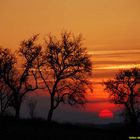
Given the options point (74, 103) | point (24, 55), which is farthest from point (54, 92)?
point (24, 55)

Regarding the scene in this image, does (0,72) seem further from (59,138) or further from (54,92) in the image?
(59,138)

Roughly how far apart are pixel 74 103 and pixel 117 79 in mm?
23300

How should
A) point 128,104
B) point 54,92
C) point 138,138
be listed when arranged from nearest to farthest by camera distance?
point 138,138 → point 54,92 → point 128,104

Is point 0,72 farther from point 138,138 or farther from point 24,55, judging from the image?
point 138,138

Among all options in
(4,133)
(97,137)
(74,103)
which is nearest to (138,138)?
(97,137)

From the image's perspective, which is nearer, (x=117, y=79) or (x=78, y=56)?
(x=78, y=56)

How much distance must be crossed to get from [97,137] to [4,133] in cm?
910

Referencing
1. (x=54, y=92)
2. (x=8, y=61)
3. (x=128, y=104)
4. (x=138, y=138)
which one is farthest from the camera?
(x=128, y=104)

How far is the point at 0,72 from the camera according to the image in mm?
66438

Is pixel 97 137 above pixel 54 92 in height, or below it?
below

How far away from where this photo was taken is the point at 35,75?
65062mm

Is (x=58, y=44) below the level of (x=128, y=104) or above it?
above

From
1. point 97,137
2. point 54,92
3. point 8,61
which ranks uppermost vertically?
point 8,61

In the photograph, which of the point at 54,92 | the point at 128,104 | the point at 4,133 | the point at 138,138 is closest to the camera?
the point at 4,133
